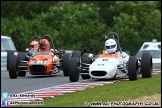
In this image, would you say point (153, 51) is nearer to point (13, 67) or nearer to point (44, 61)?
point (44, 61)

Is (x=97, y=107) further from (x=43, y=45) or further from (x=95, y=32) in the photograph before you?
(x=95, y=32)

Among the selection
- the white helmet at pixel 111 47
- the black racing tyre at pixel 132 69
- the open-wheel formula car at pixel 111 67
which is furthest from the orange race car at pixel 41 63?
the black racing tyre at pixel 132 69

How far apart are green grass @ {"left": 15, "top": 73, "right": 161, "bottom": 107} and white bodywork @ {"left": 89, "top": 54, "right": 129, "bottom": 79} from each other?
196cm

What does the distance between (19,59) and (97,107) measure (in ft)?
45.4

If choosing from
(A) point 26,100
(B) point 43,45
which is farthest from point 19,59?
(A) point 26,100

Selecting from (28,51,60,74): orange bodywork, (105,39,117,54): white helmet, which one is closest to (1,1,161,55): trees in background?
A: (28,51,60,74): orange bodywork

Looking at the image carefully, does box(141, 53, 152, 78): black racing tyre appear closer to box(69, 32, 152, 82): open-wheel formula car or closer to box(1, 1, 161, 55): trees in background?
box(69, 32, 152, 82): open-wheel formula car

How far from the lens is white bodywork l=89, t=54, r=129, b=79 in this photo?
21.8m

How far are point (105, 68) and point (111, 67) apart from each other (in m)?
0.25

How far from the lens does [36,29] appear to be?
5231cm

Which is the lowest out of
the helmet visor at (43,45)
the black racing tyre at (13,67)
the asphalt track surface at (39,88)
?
the asphalt track surface at (39,88)

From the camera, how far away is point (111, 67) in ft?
72.1

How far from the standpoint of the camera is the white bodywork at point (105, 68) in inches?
859

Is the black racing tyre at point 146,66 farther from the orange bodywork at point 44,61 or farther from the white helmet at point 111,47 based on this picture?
the orange bodywork at point 44,61
